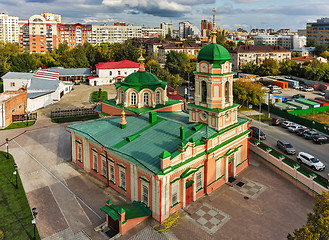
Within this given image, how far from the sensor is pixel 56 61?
88875mm

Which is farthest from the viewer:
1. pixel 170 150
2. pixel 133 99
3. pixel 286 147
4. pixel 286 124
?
pixel 286 124

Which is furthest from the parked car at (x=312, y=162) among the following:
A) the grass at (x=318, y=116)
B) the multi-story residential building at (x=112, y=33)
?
the multi-story residential building at (x=112, y=33)

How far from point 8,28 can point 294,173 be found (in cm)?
15287

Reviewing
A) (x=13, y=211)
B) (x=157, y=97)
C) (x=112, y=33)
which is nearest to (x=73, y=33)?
(x=112, y=33)

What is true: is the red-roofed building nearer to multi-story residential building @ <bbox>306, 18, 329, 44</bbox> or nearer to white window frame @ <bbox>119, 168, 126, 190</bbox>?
white window frame @ <bbox>119, 168, 126, 190</bbox>

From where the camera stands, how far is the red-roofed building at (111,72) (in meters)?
68.2

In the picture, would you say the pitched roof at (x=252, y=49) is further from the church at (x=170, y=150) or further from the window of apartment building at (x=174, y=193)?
the window of apartment building at (x=174, y=193)

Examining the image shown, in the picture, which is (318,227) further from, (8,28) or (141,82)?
(8,28)

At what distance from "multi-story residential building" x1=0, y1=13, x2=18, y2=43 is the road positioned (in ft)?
456

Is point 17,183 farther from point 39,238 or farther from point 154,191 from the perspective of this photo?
point 154,191

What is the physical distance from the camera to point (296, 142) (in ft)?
Answer: 108

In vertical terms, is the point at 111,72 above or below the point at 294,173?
above

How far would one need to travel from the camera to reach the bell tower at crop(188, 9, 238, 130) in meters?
21.4

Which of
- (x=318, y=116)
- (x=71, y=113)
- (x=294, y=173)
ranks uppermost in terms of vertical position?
(x=71, y=113)
